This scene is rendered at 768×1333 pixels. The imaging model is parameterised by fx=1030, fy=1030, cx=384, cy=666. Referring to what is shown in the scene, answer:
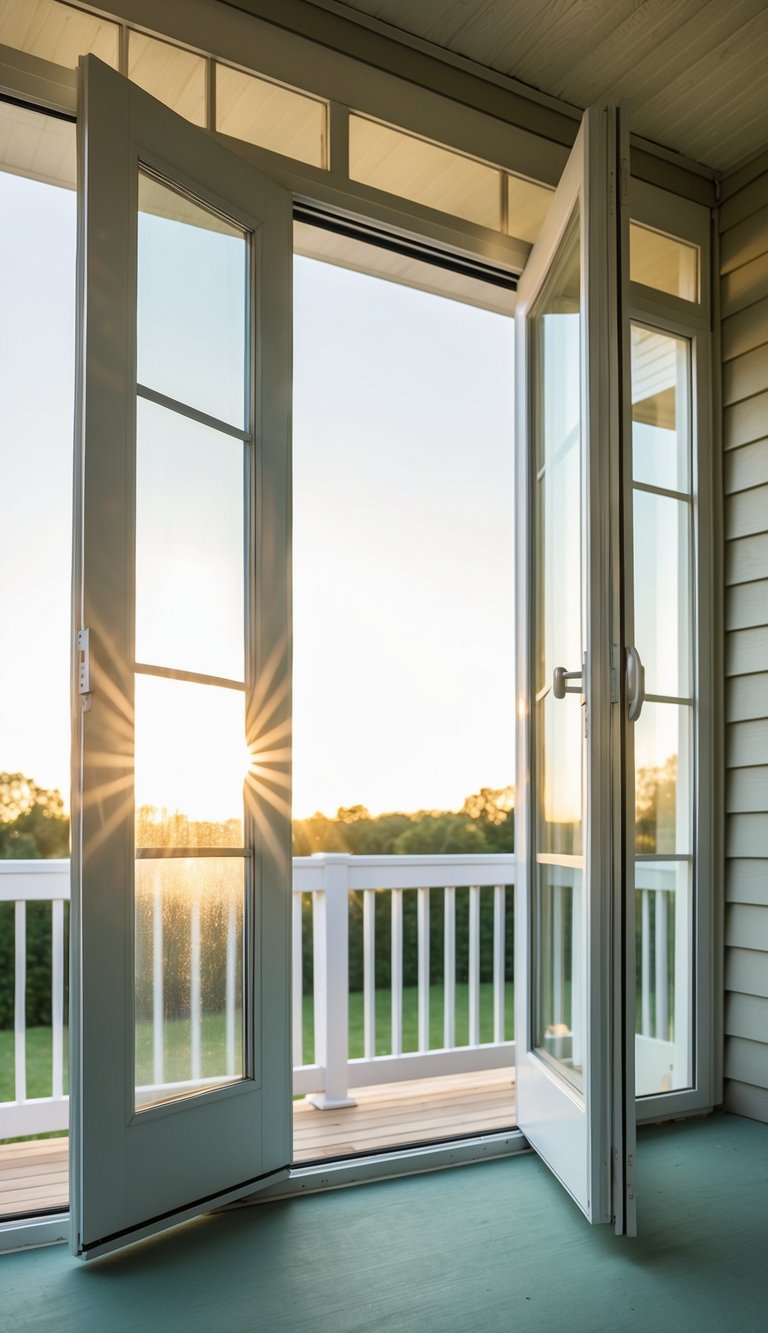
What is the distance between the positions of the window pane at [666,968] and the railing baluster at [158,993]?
1546mm

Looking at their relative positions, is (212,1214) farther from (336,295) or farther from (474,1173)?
(336,295)

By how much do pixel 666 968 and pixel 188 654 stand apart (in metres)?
1.81

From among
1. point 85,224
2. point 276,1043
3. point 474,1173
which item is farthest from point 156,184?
point 474,1173

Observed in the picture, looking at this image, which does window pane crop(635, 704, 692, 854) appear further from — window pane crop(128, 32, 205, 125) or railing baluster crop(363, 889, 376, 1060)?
window pane crop(128, 32, 205, 125)

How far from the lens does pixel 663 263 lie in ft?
10.7

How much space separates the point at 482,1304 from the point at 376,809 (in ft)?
26.7

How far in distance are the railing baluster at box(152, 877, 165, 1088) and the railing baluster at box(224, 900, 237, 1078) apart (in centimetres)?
18

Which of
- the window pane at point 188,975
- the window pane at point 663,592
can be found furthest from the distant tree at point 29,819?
the window pane at point 188,975

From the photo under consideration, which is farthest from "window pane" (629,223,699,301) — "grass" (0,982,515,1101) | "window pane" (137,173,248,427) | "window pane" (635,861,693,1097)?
"grass" (0,982,515,1101)

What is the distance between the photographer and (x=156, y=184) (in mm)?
2260

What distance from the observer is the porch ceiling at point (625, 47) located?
2582mm

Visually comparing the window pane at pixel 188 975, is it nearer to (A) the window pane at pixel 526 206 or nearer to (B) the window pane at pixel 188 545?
(B) the window pane at pixel 188 545

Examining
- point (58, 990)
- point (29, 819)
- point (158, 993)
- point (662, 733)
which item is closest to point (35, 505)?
point (29, 819)

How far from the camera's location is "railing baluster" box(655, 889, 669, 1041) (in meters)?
3.10
